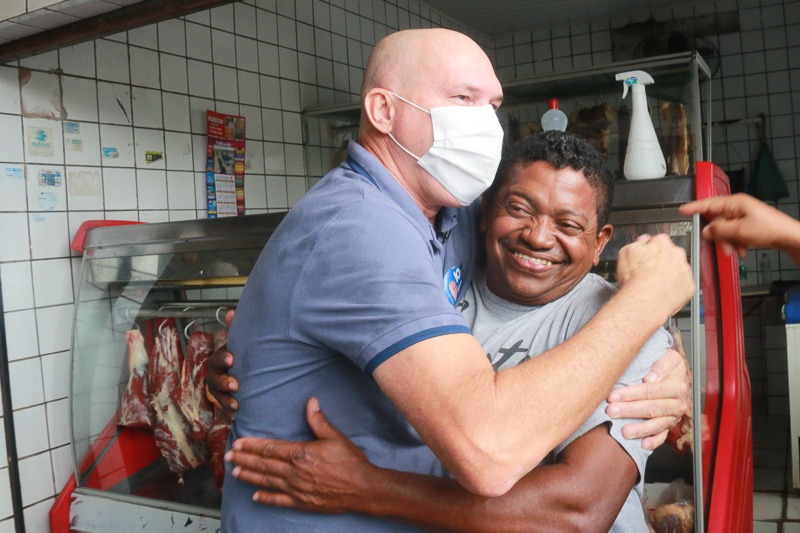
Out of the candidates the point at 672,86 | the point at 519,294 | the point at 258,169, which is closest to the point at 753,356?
the point at 672,86

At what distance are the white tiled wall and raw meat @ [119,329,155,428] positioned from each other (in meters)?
0.33

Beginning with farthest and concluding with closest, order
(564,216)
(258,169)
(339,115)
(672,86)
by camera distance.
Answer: (339,115) → (258,169) → (672,86) → (564,216)

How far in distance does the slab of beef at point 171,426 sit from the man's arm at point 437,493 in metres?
1.21

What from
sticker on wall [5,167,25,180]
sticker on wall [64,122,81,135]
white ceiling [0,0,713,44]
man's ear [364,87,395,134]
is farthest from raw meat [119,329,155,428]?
white ceiling [0,0,713,44]

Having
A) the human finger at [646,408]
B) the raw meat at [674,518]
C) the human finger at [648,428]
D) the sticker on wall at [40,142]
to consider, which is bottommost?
the raw meat at [674,518]

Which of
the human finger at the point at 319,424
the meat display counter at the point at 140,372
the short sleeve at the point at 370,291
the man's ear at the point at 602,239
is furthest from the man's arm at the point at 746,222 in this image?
the meat display counter at the point at 140,372

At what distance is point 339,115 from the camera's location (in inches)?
145

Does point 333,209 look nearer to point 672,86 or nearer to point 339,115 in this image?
point 672,86

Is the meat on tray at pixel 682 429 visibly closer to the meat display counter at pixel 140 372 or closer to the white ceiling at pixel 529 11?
the meat display counter at pixel 140 372

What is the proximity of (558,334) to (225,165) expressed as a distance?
86.9 inches

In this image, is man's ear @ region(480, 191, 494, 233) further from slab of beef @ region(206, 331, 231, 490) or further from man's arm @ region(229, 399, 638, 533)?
slab of beef @ region(206, 331, 231, 490)

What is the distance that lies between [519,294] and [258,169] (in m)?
2.20

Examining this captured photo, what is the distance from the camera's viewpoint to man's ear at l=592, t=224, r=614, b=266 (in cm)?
159

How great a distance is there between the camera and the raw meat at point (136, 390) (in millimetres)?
2332
